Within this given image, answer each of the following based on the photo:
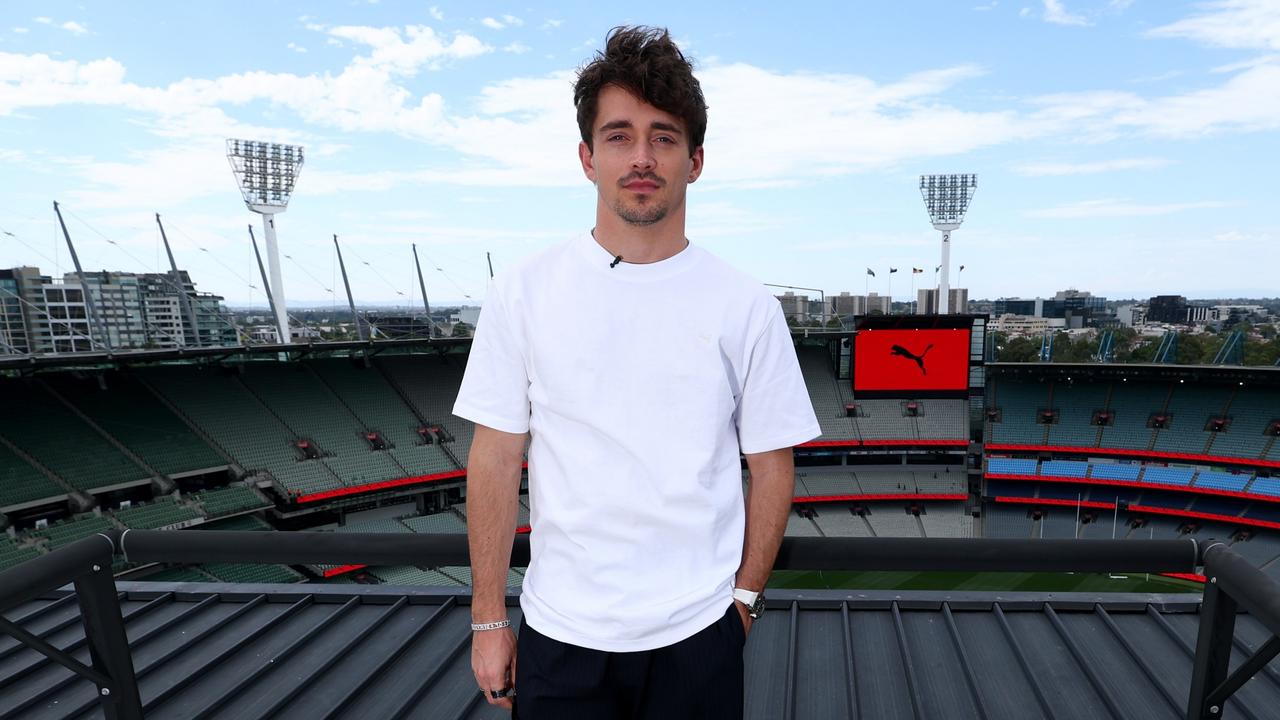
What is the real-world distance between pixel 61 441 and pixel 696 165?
28.2 meters

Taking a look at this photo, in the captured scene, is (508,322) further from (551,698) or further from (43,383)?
(43,383)

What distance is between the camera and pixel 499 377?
182cm

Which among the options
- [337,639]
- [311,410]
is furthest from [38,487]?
[337,639]

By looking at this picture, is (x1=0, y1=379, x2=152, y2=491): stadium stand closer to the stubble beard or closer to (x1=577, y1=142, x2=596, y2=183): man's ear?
(x1=577, y1=142, x2=596, y2=183): man's ear

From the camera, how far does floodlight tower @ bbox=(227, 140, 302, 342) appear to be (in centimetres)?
2908

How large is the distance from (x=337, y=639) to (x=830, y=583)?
2303 cm

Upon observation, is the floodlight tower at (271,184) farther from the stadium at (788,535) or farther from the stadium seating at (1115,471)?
the stadium seating at (1115,471)

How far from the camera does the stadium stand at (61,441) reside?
2178 centimetres

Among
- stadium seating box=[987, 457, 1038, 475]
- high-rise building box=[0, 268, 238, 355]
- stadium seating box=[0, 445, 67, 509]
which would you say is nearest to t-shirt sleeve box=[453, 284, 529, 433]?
stadium seating box=[0, 445, 67, 509]

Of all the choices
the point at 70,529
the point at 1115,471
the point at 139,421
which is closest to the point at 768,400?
the point at 70,529

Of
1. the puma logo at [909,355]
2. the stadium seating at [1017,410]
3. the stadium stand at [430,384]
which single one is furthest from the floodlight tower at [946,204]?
the stadium stand at [430,384]

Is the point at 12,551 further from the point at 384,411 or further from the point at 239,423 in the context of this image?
the point at 384,411

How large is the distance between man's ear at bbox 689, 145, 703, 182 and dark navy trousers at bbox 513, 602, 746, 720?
1.20 meters

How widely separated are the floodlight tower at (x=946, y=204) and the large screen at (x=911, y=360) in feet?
26.9
